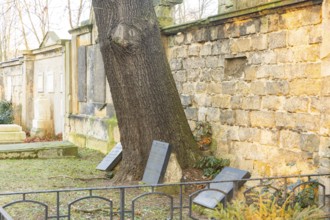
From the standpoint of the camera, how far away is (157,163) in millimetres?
8000

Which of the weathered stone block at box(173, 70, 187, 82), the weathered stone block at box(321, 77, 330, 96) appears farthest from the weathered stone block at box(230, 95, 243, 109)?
the weathered stone block at box(321, 77, 330, 96)

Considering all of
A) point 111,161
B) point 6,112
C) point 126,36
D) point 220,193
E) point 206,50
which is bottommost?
Answer: point 220,193

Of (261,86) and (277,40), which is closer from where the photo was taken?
(277,40)

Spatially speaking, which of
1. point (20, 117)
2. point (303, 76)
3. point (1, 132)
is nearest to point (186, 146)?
point (303, 76)

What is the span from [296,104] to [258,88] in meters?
0.88

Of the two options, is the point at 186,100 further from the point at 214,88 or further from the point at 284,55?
A: the point at 284,55

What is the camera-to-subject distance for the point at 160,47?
8453mm

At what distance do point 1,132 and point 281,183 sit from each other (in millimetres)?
9245

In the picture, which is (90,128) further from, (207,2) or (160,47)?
(207,2)

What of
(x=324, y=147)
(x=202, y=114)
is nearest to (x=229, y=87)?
(x=202, y=114)

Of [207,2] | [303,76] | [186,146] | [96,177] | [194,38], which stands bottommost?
[96,177]

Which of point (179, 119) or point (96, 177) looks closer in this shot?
point (179, 119)

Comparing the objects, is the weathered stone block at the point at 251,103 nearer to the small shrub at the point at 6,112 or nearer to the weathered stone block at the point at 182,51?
the weathered stone block at the point at 182,51

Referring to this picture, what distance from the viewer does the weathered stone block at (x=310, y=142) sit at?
680 cm
